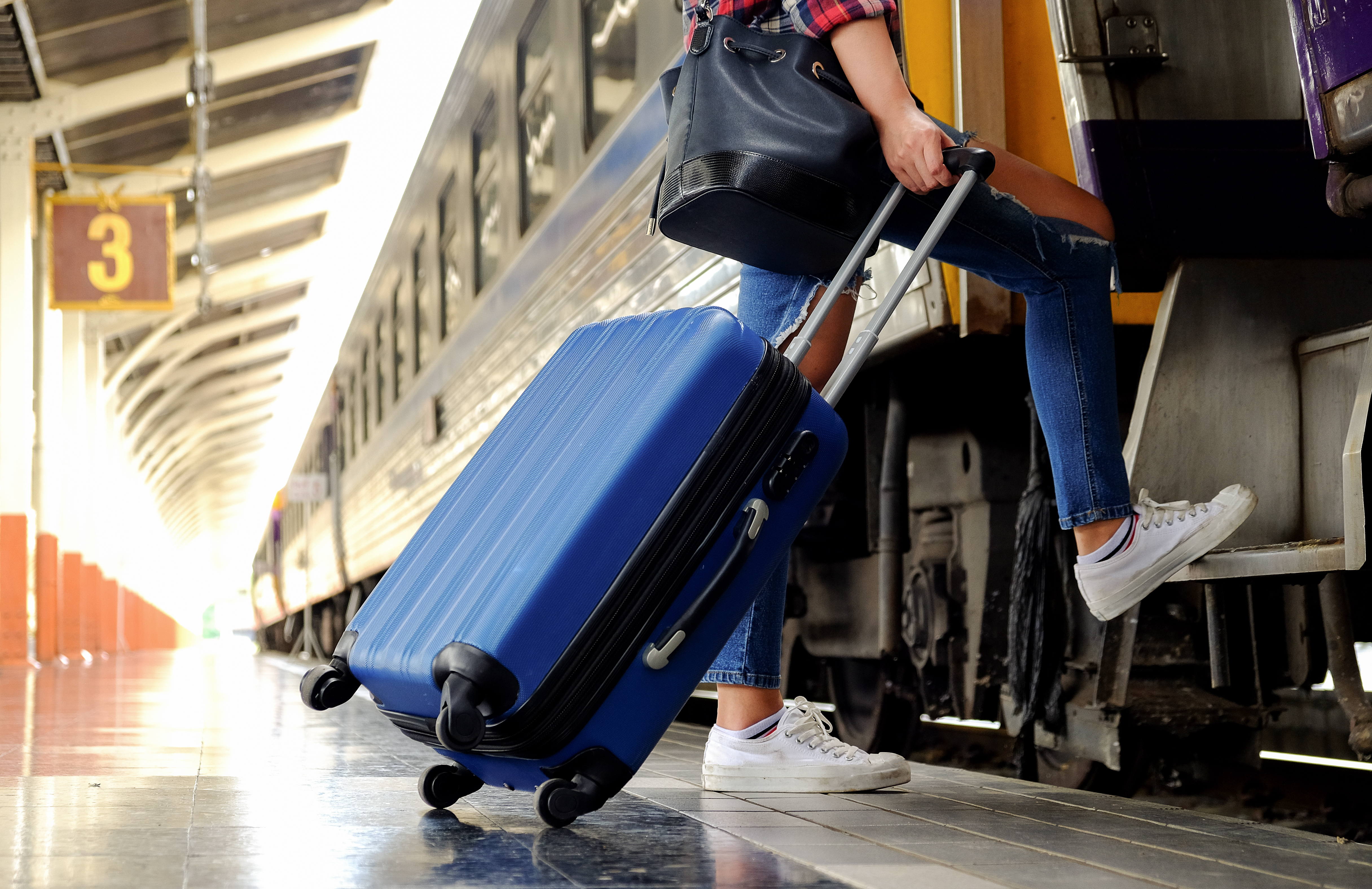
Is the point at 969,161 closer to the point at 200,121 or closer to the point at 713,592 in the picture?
the point at 713,592

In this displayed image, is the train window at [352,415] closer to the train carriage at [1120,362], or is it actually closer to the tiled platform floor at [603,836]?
the train carriage at [1120,362]

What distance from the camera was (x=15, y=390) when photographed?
12.0m

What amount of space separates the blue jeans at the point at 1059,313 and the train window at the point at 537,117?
2839 mm

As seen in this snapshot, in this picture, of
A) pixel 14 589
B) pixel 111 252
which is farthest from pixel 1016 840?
pixel 14 589

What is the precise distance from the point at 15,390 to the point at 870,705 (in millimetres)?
10340

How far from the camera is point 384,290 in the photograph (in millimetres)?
9656

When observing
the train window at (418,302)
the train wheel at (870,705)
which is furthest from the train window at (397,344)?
the train wheel at (870,705)

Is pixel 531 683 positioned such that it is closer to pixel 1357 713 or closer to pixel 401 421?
pixel 1357 713

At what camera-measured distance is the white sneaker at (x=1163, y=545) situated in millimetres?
2037

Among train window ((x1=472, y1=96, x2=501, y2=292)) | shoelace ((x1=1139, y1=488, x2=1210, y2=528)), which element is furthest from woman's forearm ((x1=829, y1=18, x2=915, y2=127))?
train window ((x1=472, y1=96, x2=501, y2=292))

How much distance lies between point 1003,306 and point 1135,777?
1241 mm

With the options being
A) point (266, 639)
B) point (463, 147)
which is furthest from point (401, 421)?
point (266, 639)

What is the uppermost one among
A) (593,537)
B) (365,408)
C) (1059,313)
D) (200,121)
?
(200,121)

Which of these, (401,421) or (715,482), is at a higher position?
(401,421)
